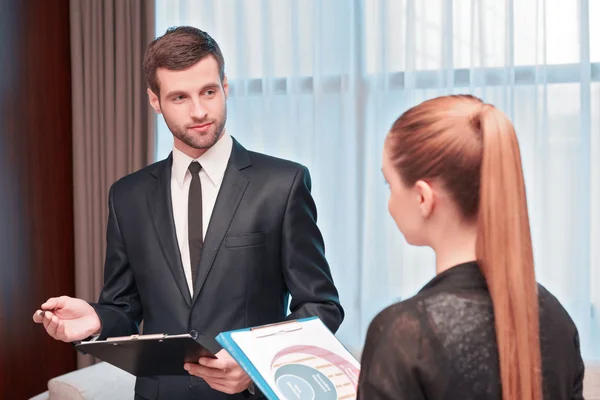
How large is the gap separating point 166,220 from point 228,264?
0.23 meters

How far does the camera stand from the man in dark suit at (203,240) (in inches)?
73.1

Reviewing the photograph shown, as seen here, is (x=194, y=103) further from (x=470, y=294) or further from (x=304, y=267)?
(x=470, y=294)

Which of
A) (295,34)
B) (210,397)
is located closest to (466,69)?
(295,34)

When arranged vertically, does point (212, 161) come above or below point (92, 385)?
above

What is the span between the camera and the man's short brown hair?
6.23 feet

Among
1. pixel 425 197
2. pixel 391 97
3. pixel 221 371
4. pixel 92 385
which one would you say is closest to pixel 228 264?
pixel 221 371

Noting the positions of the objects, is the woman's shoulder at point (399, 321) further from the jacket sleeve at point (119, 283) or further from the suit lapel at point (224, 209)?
the jacket sleeve at point (119, 283)

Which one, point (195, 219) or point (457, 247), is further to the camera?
point (195, 219)

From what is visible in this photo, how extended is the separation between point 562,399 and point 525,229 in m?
0.26

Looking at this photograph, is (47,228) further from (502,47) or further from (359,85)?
(502,47)

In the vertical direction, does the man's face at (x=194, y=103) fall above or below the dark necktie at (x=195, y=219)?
above

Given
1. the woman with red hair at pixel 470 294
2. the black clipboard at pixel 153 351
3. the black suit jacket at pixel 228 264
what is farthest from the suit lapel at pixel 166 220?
the woman with red hair at pixel 470 294

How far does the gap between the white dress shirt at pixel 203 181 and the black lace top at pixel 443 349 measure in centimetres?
101

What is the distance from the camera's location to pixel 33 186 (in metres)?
3.47
